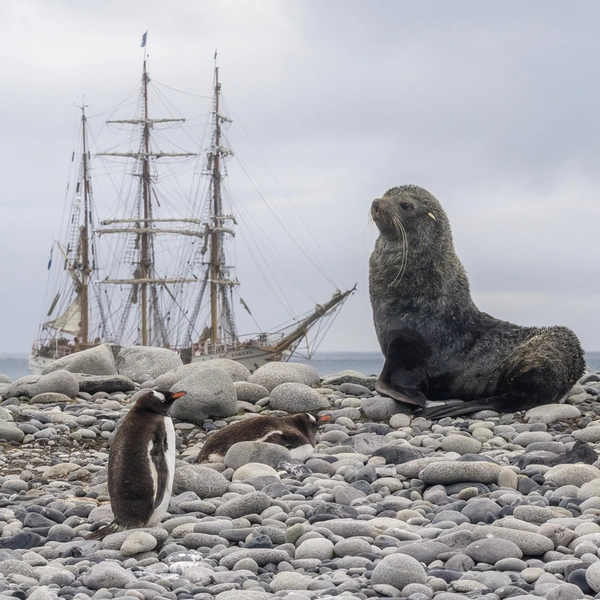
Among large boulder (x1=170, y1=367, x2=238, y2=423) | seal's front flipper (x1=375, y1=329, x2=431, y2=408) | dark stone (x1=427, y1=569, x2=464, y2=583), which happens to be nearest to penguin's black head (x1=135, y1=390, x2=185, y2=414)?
dark stone (x1=427, y1=569, x2=464, y2=583)

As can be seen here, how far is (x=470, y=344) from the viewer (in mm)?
11375

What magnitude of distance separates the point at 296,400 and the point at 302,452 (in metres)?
2.32

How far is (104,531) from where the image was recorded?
6570 mm

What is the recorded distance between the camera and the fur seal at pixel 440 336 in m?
11.0

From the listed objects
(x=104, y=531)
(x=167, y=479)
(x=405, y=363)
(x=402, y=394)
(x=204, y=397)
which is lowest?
(x=104, y=531)

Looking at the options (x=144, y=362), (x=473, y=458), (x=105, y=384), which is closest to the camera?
(x=473, y=458)

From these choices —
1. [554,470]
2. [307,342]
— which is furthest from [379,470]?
[307,342]

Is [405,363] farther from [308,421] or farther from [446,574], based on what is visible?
[446,574]

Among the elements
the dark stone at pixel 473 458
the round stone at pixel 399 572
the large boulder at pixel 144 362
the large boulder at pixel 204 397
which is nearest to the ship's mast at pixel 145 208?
the large boulder at pixel 144 362

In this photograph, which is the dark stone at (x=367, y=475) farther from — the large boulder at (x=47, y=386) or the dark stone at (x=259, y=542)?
the large boulder at (x=47, y=386)

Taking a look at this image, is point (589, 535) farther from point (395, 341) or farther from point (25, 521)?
point (395, 341)

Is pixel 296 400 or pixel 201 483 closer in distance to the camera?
pixel 201 483

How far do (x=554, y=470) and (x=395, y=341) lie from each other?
12.1 ft

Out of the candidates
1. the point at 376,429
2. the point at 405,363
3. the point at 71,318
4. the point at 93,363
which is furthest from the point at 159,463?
the point at 71,318
